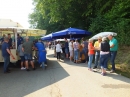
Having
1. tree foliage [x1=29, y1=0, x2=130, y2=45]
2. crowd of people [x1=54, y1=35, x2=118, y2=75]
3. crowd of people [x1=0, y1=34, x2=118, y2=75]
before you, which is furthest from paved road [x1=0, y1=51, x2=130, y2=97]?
tree foliage [x1=29, y1=0, x2=130, y2=45]

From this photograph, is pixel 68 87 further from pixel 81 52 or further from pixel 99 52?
pixel 81 52

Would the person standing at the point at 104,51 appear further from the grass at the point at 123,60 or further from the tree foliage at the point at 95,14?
the tree foliage at the point at 95,14

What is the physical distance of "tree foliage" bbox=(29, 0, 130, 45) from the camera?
44.7 feet

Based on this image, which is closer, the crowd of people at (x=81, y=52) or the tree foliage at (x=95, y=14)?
the crowd of people at (x=81, y=52)

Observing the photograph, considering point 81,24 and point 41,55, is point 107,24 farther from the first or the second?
point 41,55

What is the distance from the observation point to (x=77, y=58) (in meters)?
12.2

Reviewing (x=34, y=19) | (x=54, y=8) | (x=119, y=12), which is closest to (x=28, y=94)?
(x=119, y=12)

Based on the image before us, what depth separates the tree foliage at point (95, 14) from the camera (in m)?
13.6

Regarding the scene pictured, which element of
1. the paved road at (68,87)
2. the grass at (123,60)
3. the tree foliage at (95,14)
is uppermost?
the tree foliage at (95,14)

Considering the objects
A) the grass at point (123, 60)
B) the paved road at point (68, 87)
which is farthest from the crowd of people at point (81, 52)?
the paved road at point (68, 87)

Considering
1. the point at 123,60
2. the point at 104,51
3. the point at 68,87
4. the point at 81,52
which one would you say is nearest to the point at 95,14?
the point at 81,52

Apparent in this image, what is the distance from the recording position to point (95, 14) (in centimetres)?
1816

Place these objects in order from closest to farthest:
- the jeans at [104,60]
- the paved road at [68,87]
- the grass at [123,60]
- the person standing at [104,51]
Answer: the paved road at [68,87]
the person standing at [104,51]
the jeans at [104,60]
the grass at [123,60]

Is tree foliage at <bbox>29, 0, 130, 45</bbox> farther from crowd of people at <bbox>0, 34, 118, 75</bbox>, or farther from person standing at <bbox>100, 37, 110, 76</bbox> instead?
person standing at <bbox>100, 37, 110, 76</bbox>
